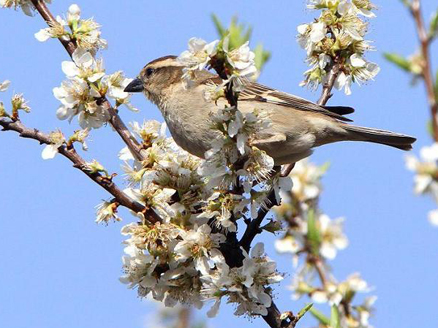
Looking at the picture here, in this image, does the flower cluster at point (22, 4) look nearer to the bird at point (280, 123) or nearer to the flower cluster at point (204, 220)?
the bird at point (280, 123)

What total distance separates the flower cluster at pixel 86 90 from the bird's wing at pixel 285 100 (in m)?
1.43

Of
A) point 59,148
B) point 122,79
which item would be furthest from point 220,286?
point 122,79

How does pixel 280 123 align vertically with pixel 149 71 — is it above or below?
below

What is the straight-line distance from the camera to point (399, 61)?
1704 millimetres

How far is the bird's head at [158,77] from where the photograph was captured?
19.6 feet

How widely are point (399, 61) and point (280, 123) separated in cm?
346

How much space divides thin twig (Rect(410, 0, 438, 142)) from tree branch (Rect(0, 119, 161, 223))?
2.10 metres

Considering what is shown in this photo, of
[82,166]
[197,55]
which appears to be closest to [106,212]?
[82,166]

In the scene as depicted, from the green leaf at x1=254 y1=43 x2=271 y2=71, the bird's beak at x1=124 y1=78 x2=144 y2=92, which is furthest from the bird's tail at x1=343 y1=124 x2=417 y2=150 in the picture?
the green leaf at x1=254 y1=43 x2=271 y2=71

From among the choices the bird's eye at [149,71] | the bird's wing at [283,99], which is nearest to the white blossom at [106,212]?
the bird's wing at [283,99]

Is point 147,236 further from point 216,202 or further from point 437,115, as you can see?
point 437,115

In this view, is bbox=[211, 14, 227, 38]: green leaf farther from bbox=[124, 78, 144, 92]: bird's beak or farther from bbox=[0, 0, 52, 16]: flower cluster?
bbox=[124, 78, 144, 92]: bird's beak

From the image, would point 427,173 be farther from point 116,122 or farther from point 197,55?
point 116,122

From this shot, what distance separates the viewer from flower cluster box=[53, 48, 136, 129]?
3873mm
